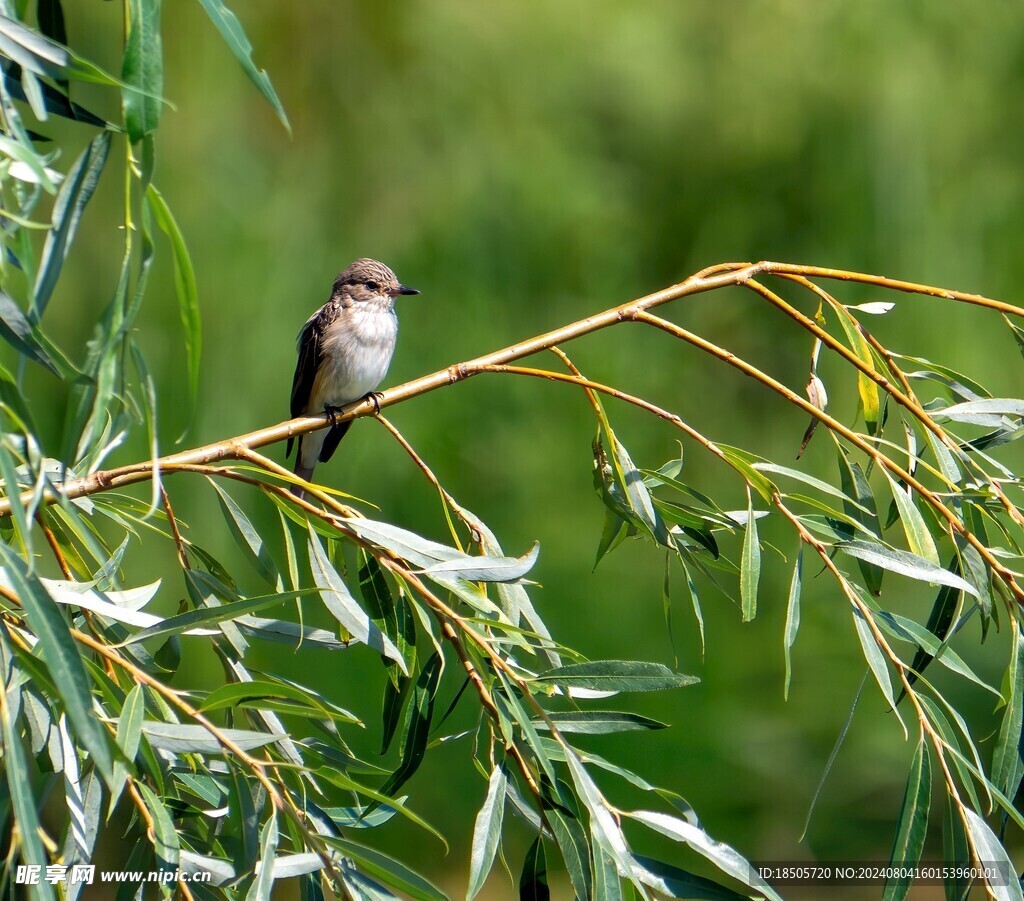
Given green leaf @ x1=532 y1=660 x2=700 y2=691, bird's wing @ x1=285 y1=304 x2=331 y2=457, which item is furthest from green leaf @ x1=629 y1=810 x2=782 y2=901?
bird's wing @ x1=285 y1=304 x2=331 y2=457

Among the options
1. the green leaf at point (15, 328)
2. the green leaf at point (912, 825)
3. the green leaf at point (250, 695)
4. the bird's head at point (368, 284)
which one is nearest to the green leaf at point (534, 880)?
the green leaf at point (250, 695)

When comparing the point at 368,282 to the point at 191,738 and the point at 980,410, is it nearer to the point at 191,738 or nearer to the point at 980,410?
the point at 980,410

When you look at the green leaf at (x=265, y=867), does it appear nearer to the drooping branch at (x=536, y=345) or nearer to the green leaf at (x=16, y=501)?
the green leaf at (x=16, y=501)

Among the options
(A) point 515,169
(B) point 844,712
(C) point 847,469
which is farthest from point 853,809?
(C) point 847,469

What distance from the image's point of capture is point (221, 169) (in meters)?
3.80

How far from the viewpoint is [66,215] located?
108 cm

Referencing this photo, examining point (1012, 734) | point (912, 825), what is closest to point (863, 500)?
point (1012, 734)

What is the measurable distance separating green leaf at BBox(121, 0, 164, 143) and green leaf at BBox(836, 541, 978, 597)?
1.05m

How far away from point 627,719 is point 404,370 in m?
3.00

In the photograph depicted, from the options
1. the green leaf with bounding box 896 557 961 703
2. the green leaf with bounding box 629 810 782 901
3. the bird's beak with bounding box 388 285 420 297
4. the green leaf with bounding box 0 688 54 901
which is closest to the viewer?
the green leaf with bounding box 0 688 54 901

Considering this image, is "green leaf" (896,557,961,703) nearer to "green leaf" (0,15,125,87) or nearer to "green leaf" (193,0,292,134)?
"green leaf" (193,0,292,134)

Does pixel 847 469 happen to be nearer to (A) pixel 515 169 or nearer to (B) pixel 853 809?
(A) pixel 515 169

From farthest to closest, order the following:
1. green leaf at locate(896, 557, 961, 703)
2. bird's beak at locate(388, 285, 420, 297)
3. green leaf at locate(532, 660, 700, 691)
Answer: bird's beak at locate(388, 285, 420, 297) → green leaf at locate(896, 557, 961, 703) → green leaf at locate(532, 660, 700, 691)

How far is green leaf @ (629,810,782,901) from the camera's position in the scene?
4.08 feet
